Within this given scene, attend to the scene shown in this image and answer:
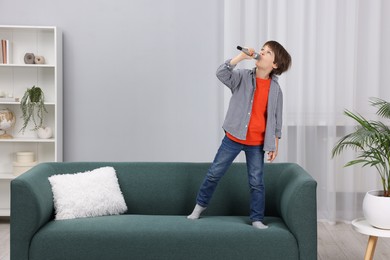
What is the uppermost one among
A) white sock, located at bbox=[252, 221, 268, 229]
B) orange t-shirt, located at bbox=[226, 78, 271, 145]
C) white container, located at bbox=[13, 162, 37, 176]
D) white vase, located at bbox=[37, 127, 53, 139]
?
orange t-shirt, located at bbox=[226, 78, 271, 145]

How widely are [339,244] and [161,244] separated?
1756mm

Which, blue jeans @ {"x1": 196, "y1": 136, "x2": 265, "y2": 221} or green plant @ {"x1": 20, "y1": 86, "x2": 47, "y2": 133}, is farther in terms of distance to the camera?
green plant @ {"x1": 20, "y1": 86, "x2": 47, "y2": 133}

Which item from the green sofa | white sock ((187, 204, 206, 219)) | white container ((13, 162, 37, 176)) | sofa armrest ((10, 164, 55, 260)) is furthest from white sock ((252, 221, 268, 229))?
white container ((13, 162, 37, 176))

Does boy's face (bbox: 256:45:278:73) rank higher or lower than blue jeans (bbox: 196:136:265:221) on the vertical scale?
higher

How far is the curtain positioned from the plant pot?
170cm

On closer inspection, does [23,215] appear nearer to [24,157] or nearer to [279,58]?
[279,58]

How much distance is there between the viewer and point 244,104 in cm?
370

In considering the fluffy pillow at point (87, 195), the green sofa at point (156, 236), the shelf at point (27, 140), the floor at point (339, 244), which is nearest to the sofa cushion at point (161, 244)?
the green sofa at point (156, 236)

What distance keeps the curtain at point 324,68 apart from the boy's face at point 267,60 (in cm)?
152

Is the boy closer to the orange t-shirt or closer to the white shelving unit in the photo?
the orange t-shirt

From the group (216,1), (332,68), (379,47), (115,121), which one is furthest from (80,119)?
(379,47)

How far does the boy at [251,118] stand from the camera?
145 inches

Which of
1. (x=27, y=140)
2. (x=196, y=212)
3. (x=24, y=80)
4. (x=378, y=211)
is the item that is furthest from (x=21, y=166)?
(x=378, y=211)

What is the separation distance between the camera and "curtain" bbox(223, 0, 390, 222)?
5.25 metres
